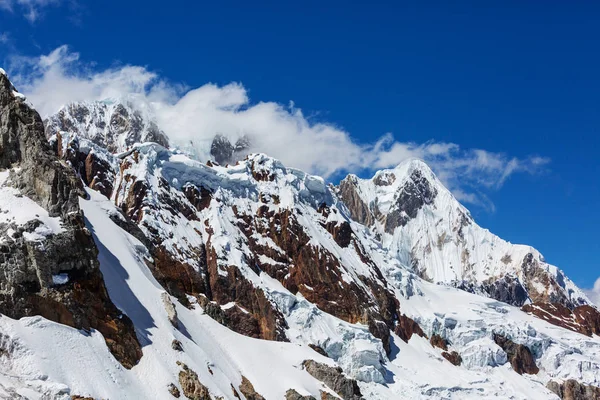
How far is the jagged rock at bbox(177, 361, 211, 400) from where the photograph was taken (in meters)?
79.8

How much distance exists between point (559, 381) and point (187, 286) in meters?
110

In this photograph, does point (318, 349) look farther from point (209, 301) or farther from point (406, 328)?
point (406, 328)

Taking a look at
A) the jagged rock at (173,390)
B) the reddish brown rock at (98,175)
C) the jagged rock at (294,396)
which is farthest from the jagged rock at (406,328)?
the jagged rock at (173,390)

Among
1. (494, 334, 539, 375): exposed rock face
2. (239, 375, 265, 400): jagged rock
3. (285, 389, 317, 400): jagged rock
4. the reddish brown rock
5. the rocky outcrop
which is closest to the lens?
(239, 375, 265, 400): jagged rock

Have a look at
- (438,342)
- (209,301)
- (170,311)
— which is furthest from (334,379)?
(438,342)

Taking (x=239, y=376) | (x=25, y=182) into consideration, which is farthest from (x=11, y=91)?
(x=239, y=376)

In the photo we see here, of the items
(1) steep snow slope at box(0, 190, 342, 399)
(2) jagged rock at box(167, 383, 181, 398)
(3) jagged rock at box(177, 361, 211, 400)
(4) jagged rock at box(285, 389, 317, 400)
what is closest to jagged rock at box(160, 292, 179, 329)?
(1) steep snow slope at box(0, 190, 342, 399)

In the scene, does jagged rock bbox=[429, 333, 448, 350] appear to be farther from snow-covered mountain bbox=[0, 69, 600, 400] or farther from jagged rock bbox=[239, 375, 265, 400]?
jagged rock bbox=[239, 375, 265, 400]

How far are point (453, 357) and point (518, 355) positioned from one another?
22.2 meters

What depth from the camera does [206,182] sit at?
168750mm

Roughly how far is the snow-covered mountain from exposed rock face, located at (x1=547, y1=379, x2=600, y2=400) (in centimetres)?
51

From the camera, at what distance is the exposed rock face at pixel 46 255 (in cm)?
6900

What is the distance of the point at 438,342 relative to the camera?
179000 mm

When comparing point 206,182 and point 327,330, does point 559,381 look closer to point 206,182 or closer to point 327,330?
point 327,330
